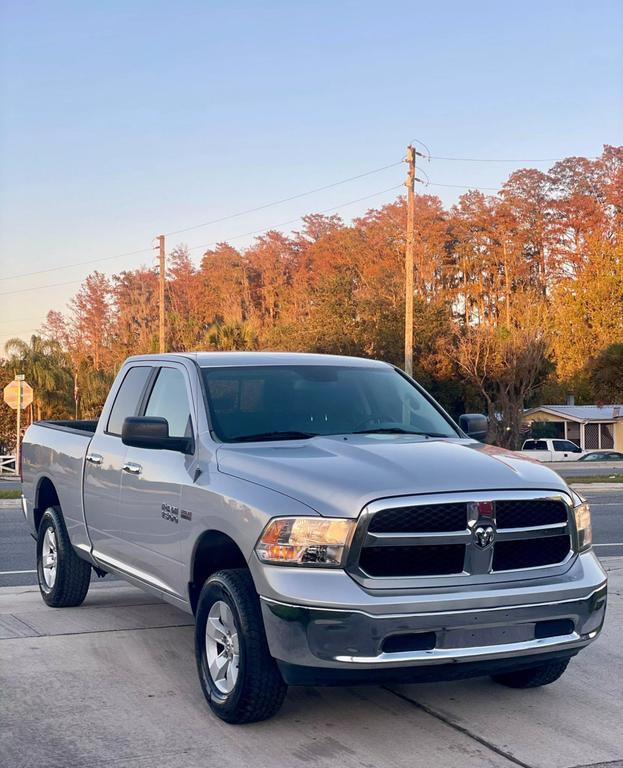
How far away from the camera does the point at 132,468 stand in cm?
659

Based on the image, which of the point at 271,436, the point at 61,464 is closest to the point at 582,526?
the point at 271,436

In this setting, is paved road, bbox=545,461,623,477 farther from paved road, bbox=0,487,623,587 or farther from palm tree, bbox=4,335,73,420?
palm tree, bbox=4,335,73,420

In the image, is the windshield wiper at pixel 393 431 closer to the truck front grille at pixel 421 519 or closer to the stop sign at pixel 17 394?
the truck front grille at pixel 421 519

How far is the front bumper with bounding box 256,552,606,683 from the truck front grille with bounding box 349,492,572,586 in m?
0.12

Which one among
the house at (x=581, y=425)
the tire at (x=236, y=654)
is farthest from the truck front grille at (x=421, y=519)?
the house at (x=581, y=425)

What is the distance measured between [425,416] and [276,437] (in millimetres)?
1194

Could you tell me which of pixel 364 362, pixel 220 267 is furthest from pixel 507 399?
pixel 220 267

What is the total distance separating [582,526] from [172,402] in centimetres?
262

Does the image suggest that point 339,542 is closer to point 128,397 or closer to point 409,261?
point 128,397

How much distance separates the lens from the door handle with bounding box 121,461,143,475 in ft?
21.3

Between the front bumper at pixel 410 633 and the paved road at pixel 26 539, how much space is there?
5.72 metres

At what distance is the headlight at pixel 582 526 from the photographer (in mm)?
5395

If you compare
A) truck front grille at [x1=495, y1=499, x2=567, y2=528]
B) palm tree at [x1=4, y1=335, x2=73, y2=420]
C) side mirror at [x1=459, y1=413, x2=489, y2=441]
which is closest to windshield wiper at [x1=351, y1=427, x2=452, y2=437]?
side mirror at [x1=459, y1=413, x2=489, y2=441]

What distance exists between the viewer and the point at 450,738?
5070mm
